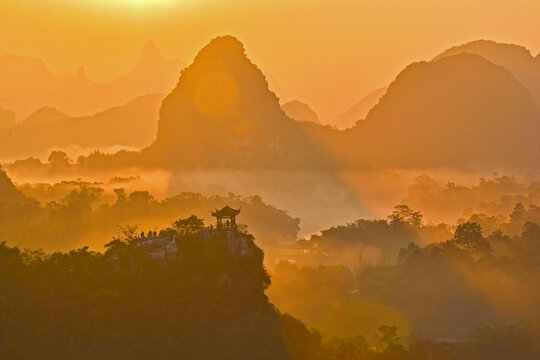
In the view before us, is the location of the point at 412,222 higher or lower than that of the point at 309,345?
higher

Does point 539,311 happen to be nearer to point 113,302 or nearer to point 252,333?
point 252,333

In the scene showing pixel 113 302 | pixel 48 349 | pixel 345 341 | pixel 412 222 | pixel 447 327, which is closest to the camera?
pixel 48 349

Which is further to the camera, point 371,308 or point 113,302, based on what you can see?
point 371,308

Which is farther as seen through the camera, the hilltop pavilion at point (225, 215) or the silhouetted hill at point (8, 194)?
the silhouetted hill at point (8, 194)

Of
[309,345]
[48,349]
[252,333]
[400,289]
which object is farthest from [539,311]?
[48,349]

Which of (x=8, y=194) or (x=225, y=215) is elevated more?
(x=8, y=194)

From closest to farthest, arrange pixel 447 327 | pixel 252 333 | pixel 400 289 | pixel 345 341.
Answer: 1. pixel 252 333
2. pixel 345 341
3. pixel 447 327
4. pixel 400 289

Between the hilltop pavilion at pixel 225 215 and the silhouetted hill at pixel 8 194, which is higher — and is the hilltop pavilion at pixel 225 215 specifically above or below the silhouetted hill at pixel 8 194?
below

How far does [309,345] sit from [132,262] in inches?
593

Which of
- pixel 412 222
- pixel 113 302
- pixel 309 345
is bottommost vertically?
pixel 309 345

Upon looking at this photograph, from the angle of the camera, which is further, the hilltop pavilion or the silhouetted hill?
the silhouetted hill

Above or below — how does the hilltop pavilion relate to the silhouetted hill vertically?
below

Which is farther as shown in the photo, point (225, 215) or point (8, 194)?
point (8, 194)

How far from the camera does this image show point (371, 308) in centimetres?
9481
